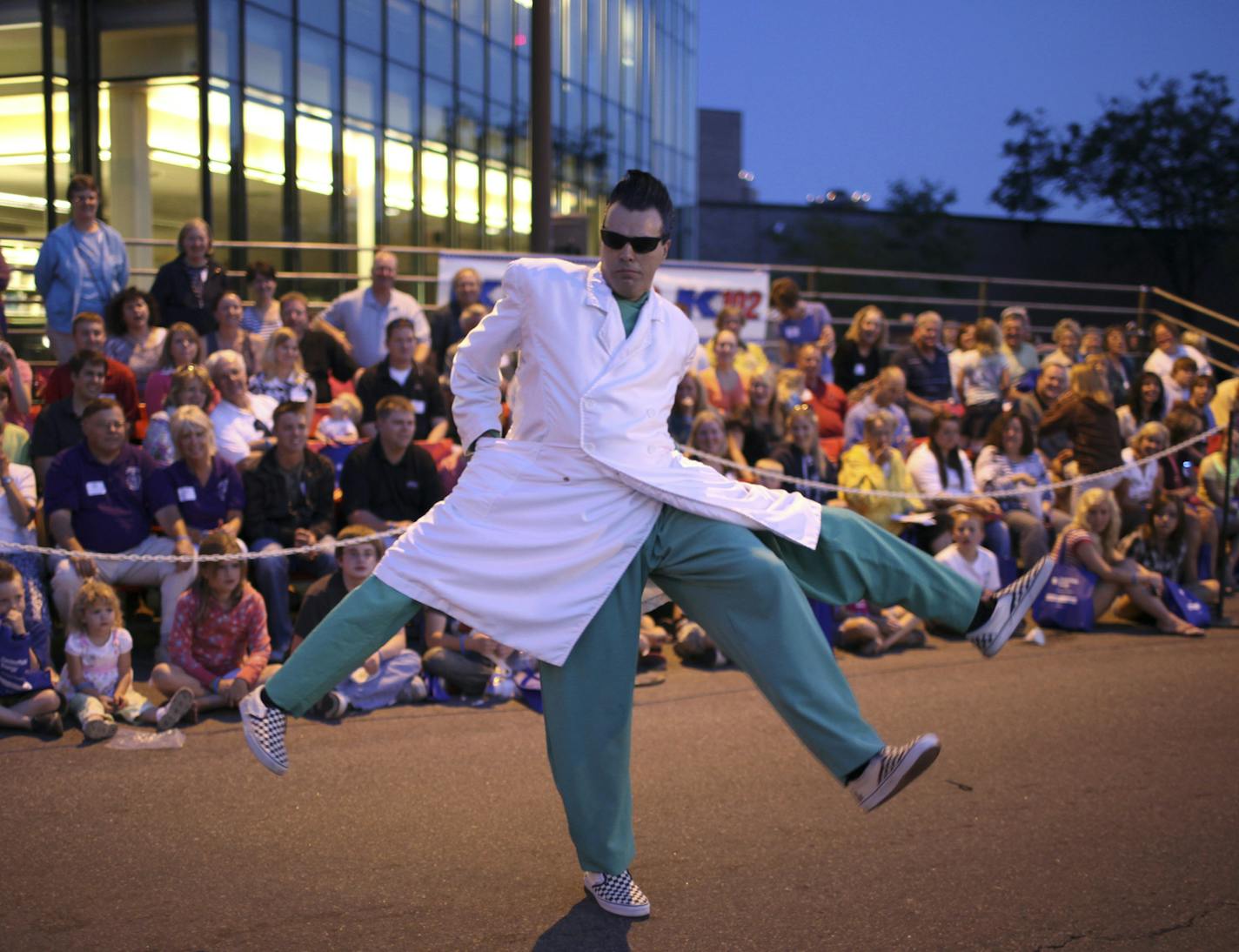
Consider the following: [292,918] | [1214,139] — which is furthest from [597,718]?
[1214,139]

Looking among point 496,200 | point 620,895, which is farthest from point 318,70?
point 620,895

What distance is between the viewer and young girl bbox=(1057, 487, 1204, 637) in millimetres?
8883

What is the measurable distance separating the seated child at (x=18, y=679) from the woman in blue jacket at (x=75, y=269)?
3.42 metres

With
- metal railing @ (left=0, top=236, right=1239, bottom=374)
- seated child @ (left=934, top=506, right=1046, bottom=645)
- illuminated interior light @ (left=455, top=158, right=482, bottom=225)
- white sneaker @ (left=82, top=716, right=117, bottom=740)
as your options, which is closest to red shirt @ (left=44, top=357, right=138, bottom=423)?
white sneaker @ (left=82, top=716, right=117, bottom=740)

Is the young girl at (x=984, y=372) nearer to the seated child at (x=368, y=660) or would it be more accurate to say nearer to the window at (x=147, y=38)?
the seated child at (x=368, y=660)

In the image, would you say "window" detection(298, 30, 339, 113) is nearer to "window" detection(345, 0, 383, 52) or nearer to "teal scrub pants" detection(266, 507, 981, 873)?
"window" detection(345, 0, 383, 52)

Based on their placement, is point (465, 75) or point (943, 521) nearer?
point (943, 521)

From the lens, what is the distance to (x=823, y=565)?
12.7 feet

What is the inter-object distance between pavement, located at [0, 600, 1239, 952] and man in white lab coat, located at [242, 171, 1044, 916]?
1.64 feet

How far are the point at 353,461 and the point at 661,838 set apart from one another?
4030 millimetres

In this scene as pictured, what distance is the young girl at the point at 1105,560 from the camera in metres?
8.88

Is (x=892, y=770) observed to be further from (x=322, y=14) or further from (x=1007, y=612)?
(x=322, y=14)

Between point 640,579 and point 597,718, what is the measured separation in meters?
0.43

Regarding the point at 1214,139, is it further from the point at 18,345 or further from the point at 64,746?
the point at 64,746
